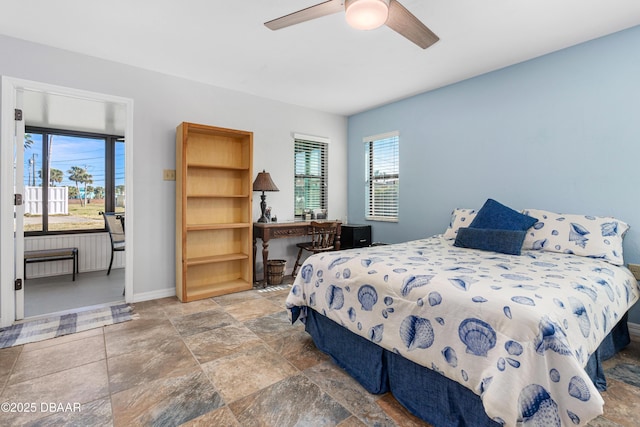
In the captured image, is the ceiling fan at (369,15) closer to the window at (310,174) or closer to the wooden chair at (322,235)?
the wooden chair at (322,235)

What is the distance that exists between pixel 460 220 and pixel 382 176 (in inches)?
63.6

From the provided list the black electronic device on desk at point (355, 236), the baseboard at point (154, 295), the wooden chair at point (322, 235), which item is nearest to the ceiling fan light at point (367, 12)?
the wooden chair at point (322, 235)

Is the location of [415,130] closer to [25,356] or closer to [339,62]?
[339,62]

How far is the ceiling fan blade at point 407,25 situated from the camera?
1758 mm

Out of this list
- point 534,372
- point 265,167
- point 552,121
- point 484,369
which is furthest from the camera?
point 265,167

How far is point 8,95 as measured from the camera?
2.64m

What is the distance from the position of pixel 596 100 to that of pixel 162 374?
160 inches

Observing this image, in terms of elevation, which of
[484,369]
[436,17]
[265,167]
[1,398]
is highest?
[436,17]

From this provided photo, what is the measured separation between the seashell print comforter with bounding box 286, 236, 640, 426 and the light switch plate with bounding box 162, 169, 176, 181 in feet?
7.01

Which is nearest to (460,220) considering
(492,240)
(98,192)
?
(492,240)

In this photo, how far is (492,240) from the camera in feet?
8.41

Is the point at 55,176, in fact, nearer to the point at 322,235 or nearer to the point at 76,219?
the point at 76,219

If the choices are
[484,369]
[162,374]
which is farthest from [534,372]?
[162,374]

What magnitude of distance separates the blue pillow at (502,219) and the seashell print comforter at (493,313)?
0.38 meters
